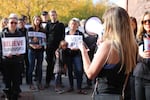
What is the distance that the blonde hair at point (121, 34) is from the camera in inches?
143

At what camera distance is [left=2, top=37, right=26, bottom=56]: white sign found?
7.48m

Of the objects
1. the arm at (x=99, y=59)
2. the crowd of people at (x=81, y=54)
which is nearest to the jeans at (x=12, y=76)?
the crowd of people at (x=81, y=54)

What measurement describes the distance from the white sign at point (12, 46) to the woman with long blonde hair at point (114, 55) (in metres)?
3.97

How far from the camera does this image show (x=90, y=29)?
8078mm

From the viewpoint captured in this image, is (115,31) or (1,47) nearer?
(115,31)

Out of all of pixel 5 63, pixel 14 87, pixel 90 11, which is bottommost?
pixel 14 87

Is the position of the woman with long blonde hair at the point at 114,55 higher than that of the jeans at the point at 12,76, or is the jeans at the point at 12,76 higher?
the woman with long blonde hair at the point at 114,55

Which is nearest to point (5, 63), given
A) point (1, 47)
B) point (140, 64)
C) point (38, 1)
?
point (1, 47)

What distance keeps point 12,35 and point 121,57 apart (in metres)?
4.31

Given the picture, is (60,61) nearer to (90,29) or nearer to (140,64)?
(90,29)

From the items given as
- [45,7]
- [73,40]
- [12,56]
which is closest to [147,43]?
[12,56]

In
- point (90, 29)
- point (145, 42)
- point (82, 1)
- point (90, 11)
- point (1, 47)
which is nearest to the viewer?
point (145, 42)

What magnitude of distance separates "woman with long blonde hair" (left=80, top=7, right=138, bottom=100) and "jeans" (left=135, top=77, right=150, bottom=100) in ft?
3.04

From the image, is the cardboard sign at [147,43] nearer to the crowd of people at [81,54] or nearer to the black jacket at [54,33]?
the crowd of people at [81,54]
